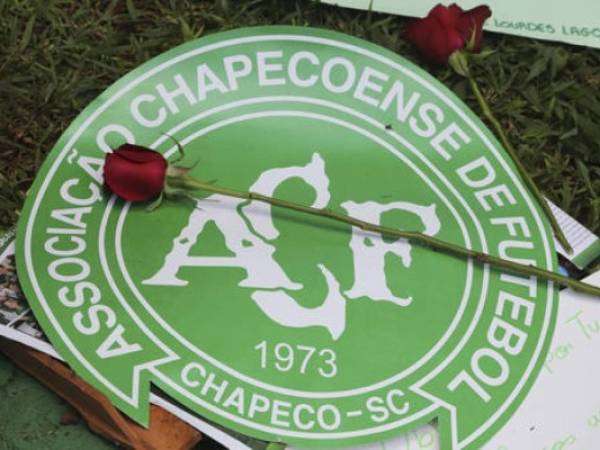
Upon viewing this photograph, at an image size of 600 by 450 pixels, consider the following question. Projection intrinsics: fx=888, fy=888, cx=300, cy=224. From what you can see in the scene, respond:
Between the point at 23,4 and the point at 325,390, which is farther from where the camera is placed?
the point at 23,4

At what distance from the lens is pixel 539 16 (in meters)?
1.01

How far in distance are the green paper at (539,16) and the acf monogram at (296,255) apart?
0.09m

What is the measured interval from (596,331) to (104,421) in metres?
0.49

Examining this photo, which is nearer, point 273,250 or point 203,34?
point 273,250

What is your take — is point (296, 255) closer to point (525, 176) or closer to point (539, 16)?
point (525, 176)

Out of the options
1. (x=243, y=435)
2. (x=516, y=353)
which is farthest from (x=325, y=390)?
(x=516, y=353)

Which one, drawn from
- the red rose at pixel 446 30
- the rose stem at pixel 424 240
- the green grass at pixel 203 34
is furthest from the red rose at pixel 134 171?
the red rose at pixel 446 30

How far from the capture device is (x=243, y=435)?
0.81 meters

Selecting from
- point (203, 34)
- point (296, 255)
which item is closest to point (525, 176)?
point (296, 255)

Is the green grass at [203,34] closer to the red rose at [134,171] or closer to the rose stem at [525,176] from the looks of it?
the rose stem at [525,176]

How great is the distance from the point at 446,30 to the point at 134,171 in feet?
1.21

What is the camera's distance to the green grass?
3.07 ft

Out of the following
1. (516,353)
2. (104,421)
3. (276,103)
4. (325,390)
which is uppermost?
(276,103)

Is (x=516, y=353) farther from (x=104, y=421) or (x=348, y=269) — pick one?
(x=104, y=421)
